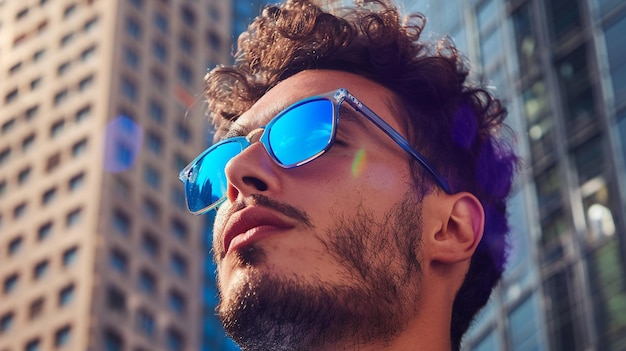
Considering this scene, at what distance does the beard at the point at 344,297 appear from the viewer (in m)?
3.96

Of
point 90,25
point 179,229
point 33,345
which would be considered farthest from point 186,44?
point 33,345

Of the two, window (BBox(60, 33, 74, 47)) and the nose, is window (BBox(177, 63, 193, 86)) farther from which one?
the nose

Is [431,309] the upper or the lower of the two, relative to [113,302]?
lower

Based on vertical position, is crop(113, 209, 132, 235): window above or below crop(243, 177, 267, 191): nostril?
above

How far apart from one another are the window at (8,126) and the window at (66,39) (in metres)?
6.33

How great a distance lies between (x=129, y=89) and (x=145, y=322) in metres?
17.2

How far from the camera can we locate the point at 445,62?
5391 millimetres

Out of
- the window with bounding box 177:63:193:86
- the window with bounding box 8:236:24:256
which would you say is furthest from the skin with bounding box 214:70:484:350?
the window with bounding box 177:63:193:86

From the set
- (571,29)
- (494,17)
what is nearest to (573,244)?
(571,29)

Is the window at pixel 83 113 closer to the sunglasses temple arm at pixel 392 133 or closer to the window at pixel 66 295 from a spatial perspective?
the window at pixel 66 295

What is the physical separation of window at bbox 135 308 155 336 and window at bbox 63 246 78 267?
5159 mm

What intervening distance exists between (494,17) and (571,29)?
563cm

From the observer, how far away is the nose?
14.1 feet

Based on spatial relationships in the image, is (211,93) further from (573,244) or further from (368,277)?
(573,244)
